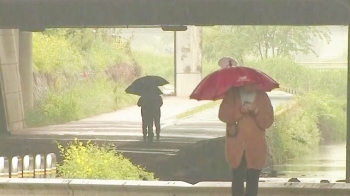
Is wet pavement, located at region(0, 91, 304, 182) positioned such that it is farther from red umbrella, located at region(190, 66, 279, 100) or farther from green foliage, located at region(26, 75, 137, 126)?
red umbrella, located at region(190, 66, 279, 100)

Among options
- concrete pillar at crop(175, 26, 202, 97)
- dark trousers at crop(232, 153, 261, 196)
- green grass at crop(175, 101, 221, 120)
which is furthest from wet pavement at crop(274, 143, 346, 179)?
dark trousers at crop(232, 153, 261, 196)

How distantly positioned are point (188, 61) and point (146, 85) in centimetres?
65

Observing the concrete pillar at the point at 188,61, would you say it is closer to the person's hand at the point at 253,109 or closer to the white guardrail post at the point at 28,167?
the white guardrail post at the point at 28,167

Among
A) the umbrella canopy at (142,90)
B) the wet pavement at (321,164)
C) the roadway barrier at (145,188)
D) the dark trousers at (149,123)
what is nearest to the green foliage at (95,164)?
the dark trousers at (149,123)

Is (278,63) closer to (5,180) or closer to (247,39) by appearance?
(247,39)

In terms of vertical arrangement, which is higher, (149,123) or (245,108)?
(245,108)

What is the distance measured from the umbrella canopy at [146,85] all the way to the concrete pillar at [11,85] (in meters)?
1.57

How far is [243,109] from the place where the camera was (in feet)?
24.3

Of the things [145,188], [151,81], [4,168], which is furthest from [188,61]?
[4,168]

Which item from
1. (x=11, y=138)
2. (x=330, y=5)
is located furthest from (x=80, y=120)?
(x=330, y=5)

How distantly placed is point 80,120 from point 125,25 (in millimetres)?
1575

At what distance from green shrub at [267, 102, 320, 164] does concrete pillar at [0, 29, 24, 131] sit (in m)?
3.49

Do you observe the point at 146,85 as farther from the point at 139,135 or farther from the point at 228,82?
the point at 228,82

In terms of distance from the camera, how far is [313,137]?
10367 mm
